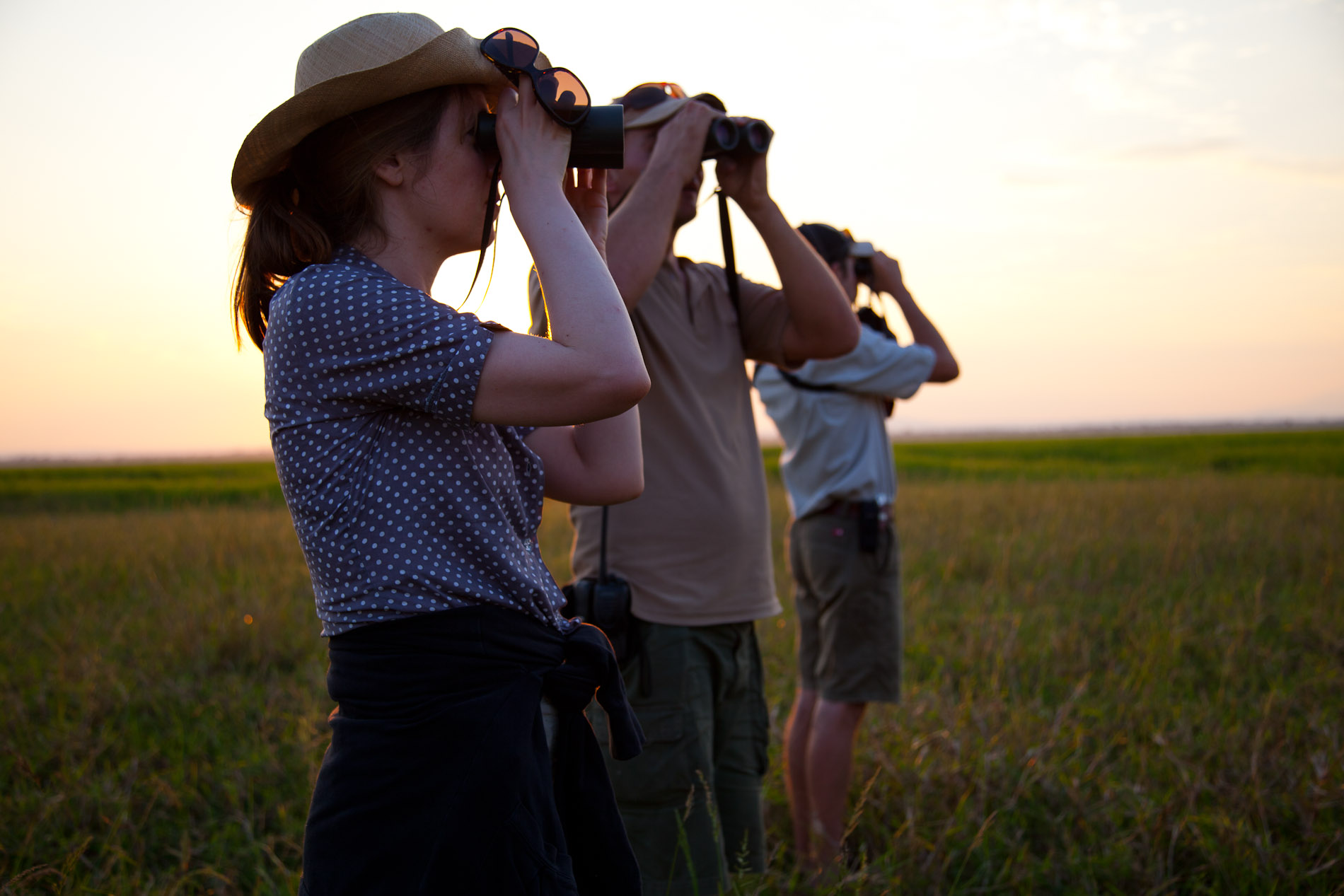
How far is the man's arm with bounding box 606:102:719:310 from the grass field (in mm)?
1275

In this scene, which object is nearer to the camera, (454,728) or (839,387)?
(454,728)

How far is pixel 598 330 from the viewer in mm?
1057

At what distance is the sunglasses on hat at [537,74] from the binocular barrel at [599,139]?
34 millimetres

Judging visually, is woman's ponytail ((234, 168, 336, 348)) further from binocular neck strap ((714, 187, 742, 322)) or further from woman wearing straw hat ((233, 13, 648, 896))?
binocular neck strap ((714, 187, 742, 322))

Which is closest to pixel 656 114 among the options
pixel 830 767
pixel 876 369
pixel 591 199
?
pixel 591 199

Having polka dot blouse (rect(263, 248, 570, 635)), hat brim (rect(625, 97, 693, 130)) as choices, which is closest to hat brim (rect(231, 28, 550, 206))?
polka dot blouse (rect(263, 248, 570, 635))

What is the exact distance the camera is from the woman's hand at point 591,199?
1.41m

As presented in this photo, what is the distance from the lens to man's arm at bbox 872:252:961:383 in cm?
319

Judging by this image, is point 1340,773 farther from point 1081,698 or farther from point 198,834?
point 198,834

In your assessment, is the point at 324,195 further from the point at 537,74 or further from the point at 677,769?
the point at 677,769

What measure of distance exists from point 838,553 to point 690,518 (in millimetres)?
970

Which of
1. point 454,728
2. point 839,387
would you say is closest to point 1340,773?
point 839,387

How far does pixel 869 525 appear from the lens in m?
Result: 2.79

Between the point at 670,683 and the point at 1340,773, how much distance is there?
2.43 m
